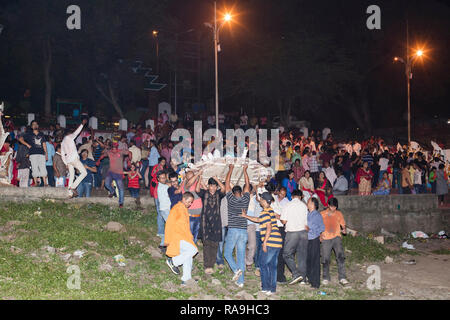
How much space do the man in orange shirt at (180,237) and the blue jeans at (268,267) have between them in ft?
4.52

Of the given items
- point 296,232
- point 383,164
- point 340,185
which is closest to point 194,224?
point 296,232

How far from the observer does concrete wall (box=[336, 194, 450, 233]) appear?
17.2 meters

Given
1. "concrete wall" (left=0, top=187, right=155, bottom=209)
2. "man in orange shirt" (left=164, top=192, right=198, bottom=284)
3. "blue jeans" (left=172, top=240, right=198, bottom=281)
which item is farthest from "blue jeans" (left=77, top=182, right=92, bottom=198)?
"blue jeans" (left=172, top=240, right=198, bottom=281)

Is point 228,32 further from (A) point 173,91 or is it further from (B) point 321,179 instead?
(B) point 321,179

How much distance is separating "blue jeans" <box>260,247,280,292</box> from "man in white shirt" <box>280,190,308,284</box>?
782 mm

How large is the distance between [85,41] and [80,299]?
1052 inches

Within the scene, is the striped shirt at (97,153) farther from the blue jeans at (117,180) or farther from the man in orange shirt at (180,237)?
the man in orange shirt at (180,237)

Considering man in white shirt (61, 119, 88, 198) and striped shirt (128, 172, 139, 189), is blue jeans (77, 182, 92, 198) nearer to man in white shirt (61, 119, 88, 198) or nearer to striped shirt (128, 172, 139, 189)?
man in white shirt (61, 119, 88, 198)

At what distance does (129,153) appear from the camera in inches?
572

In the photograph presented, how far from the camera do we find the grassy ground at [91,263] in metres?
8.55

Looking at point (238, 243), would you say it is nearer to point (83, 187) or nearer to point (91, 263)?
point (91, 263)

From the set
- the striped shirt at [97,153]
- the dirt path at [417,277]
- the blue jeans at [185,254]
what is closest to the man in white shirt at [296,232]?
the dirt path at [417,277]

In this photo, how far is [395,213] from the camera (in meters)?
18.0
